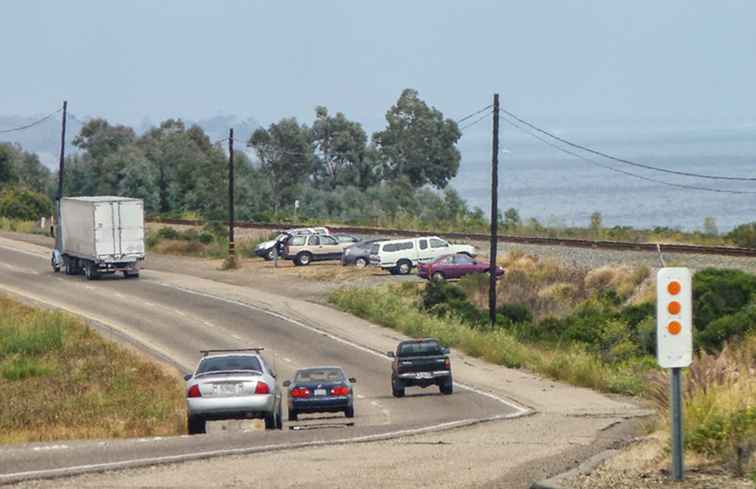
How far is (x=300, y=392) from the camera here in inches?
984

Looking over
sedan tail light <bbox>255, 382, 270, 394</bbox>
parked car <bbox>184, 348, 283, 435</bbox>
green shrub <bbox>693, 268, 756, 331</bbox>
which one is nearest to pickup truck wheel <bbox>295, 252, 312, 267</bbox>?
green shrub <bbox>693, 268, 756, 331</bbox>

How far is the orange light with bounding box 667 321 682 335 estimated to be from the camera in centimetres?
1108

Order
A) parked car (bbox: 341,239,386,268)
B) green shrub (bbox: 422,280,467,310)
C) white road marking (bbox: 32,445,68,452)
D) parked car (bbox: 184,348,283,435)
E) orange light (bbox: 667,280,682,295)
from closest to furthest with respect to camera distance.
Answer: orange light (bbox: 667,280,682,295), white road marking (bbox: 32,445,68,452), parked car (bbox: 184,348,283,435), green shrub (bbox: 422,280,467,310), parked car (bbox: 341,239,386,268)

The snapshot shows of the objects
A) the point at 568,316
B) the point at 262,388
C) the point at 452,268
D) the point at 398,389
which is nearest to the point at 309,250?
the point at 452,268

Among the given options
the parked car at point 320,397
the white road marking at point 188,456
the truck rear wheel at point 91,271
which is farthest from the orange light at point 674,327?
the truck rear wheel at point 91,271

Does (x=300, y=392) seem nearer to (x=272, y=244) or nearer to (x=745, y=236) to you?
(x=745, y=236)

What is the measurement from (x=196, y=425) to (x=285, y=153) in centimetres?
9442

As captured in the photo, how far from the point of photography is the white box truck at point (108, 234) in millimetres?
54125

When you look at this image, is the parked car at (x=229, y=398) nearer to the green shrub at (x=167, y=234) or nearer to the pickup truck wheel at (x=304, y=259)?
the pickup truck wheel at (x=304, y=259)

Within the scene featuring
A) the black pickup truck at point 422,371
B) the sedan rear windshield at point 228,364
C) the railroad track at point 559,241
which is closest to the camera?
the sedan rear windshield at point 228,364

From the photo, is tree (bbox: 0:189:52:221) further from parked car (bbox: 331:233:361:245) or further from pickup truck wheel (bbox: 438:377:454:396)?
pickup truck wheel (bbox: 438:377:454:396)

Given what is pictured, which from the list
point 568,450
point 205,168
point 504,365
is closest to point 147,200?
point 205,168

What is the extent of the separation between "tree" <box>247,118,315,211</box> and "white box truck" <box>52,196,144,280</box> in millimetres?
55261

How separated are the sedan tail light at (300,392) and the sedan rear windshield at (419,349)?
5632 millimetres
